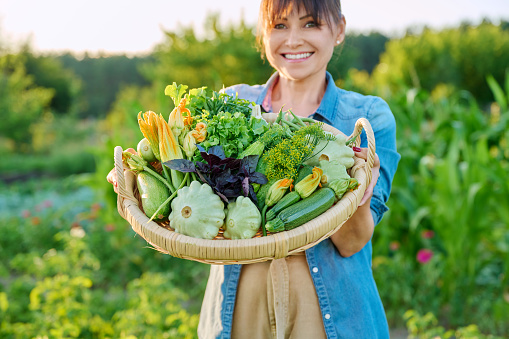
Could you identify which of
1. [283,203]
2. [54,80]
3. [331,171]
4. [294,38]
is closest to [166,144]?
[283,203]

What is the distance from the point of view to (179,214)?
1281 mm

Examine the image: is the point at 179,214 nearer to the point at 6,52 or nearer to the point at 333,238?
the point at 333,238

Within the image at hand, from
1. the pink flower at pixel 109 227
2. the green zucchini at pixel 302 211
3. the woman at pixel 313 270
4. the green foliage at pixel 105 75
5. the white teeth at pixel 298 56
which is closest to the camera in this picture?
the green zucchini at pixel 302 211

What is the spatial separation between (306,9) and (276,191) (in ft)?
2.53

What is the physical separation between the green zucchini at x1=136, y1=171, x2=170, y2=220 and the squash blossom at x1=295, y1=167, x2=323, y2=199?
439 mm

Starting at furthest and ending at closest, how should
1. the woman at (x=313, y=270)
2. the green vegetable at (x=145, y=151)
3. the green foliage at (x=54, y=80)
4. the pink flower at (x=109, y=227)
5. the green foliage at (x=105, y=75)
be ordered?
the green foliage at (x=105, y=75) → the green foliage at (x=54, y=80) → the pink flower at (x=109, y=227) → the woman at (x=313, y=270) → the green vegetable at (x=145, y=151)

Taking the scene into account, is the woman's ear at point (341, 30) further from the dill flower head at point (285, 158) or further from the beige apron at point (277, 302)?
the beige apron at point (277, 302)

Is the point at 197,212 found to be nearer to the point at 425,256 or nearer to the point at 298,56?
the point at 298,56

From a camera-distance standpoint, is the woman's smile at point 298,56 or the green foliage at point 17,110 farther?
the green foliage at point 17,110

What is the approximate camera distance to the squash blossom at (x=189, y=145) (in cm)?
145

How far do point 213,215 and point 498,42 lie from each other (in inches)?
967

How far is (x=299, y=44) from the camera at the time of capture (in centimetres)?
171

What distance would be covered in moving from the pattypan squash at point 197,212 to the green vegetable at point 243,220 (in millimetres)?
36

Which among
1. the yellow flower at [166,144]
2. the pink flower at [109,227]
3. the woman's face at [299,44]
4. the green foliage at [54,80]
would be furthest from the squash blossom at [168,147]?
the green foliage at [54,80]
